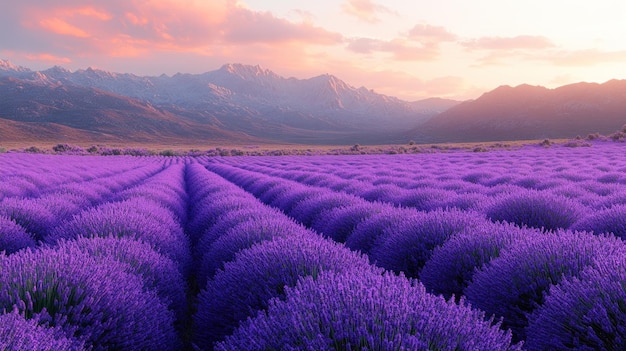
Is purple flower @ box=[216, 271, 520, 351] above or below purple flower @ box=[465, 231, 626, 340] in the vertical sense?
above

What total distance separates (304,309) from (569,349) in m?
1.37

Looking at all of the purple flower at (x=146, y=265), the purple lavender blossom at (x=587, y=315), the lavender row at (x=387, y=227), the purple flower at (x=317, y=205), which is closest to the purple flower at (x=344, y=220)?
the lavender row at (x=387, y=227)

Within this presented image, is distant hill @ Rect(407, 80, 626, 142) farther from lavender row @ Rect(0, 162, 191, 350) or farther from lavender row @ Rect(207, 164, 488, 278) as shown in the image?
lavender row @ Rect(0, 162, 191, 350)

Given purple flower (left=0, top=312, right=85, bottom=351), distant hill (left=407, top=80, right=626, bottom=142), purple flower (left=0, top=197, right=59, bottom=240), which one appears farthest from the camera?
distant hill (left=407, top=80, right=626, bottom=142)

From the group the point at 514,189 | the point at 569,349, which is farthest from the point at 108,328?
the point at 514,189

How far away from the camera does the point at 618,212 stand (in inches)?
185

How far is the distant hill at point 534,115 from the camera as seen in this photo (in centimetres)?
10696

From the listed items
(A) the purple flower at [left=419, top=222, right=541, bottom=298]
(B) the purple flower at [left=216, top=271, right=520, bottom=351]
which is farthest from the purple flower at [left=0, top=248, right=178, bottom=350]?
(A) the purple flower at [left=419, top=222, right=541, bottom=298]

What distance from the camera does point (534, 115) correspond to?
127250mm

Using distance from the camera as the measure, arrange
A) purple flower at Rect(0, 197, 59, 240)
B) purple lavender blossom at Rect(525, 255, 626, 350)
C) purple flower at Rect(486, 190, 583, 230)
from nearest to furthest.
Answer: purple lavender blossom at Rect(525, 255, 626, 350), purple flower at Rect(486, 190, 583, 230), purple flower at Rect(0, 197, 59, 240)

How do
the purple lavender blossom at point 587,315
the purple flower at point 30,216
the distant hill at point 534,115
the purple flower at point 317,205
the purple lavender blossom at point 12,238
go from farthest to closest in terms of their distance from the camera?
1. the distant hill at point 534,115
2. the purple flower at point 317,205
3. the purple flower at point 30,216
4. the purple lavender blossom at point 12,238
5. the purple lavender blossom at point 587,315

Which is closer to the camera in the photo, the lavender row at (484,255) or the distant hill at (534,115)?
the lavender row at (484,255)

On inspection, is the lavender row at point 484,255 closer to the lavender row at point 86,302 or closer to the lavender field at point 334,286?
the lavender field at point 334,286

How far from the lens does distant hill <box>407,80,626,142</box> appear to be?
106956 millimetres
